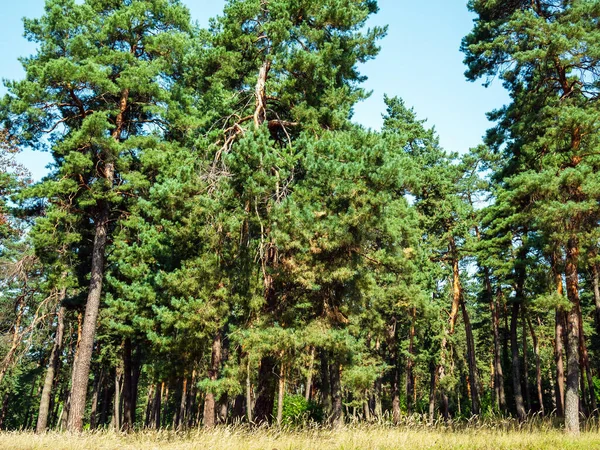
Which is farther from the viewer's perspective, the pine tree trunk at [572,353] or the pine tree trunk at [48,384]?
the pine tree trunk at [48,384]

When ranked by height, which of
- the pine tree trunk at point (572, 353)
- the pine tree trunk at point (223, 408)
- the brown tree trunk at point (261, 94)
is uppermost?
the brown tree trunk at point (261, 94)

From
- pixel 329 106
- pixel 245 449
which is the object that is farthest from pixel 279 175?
pixel 245 449

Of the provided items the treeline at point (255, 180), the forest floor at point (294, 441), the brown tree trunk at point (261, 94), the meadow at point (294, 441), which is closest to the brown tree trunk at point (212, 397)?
the treeline at point (255, 180)

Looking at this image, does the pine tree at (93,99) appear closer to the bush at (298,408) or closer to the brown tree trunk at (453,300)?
the bush at (298,408)

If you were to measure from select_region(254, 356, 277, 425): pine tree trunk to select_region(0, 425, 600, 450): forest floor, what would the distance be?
98 centimetres

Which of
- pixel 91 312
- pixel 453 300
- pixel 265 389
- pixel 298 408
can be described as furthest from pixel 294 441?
pixel 298 408

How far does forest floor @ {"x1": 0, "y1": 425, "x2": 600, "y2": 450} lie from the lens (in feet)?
25.4

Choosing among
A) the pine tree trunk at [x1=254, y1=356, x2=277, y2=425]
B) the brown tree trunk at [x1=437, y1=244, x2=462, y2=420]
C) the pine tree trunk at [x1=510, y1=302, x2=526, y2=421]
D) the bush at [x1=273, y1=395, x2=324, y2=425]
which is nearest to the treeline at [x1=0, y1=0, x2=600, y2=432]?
the pine tree trunk at [x1=254, y1=356, x2=277, y2=425]

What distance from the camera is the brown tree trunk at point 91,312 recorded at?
11.9 metres

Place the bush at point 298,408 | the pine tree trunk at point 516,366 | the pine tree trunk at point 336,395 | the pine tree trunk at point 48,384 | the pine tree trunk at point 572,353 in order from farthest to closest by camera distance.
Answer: the bush at point 298,408, the pine tree trunk at point 516,366, the pine tree trunk at point 48,384, the pine tree trunk at point 572,353, the pine tree trunk at point 336,395

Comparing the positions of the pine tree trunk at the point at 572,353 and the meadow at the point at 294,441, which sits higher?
the pine tree trunk at the point at 572,353

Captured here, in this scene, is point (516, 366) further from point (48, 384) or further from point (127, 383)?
point (48, 384)

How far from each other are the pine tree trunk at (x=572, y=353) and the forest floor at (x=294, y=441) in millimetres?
1545

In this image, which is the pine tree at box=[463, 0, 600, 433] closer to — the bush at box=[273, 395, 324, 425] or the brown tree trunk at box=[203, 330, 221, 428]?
the brown tree trunk at box=[203, 330, 221, 428]
